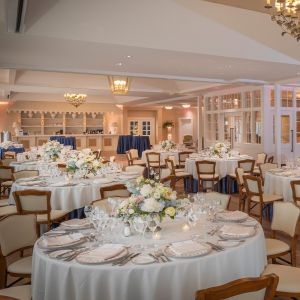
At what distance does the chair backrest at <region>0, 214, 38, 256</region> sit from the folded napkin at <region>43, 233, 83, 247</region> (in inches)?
21.0

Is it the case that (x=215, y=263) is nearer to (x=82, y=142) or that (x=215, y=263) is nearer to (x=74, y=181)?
(x=74, y=181)

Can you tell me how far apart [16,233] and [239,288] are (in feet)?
7.50

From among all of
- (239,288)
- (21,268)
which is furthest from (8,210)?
(239,288)

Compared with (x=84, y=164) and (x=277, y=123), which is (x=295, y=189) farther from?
(x=277, y=123)

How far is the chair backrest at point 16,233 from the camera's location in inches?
126

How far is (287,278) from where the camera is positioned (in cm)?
296

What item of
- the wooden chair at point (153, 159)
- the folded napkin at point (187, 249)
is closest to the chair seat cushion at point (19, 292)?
the folded napkin at point (187, 249)

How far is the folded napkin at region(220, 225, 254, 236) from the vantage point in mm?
3013

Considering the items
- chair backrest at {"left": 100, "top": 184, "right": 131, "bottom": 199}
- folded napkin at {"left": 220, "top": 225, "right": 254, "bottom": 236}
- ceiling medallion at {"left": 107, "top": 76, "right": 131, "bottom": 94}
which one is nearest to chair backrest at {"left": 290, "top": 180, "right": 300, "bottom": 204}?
chair backrest at {"left": 100, "top": 184, "right": 131, "bottom": 199}

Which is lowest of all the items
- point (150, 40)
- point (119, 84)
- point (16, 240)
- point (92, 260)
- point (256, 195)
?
point (256, 195)

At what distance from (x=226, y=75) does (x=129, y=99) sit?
1040 cm

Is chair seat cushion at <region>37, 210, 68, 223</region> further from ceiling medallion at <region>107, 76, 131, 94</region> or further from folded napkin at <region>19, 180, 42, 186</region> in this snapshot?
ceiling medallion at <region>107, 76, 131, 94</region>

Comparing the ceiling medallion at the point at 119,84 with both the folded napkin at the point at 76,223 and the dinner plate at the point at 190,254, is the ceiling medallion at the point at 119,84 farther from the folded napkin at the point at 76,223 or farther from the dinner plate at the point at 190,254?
the dinner plate at the point at 190,254

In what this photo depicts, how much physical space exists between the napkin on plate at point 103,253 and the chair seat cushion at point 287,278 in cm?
136
